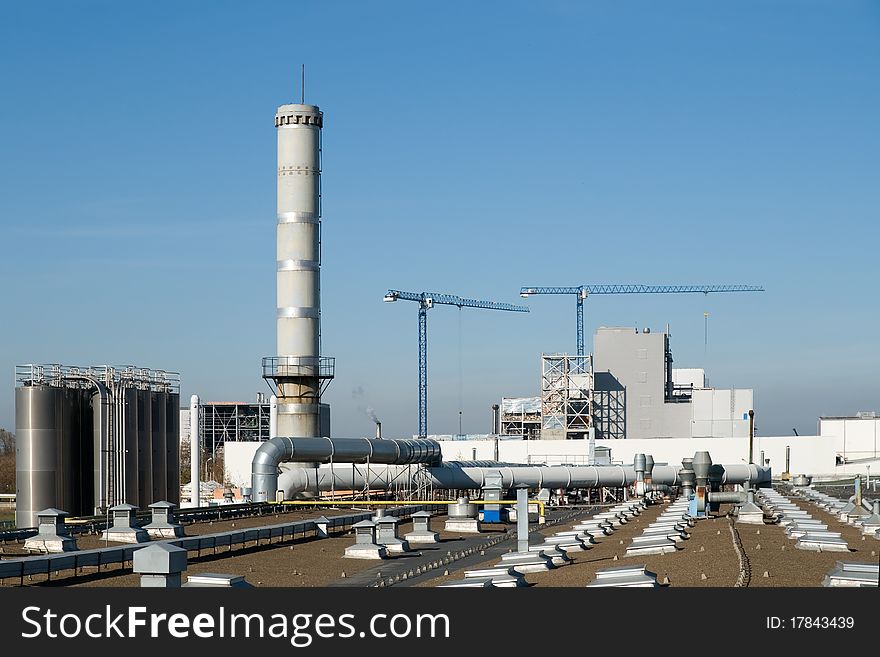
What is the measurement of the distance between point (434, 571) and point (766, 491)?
58695 mm

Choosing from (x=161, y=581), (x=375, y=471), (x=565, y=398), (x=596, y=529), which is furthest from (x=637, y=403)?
(x=161, y=581)

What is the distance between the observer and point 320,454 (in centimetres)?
7450

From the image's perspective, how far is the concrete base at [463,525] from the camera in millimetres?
58188

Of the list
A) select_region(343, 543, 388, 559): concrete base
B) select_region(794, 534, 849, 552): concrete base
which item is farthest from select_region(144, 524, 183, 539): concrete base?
select_region(794, 534, 849, 552): concrete base

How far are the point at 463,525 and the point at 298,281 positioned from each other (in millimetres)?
26750

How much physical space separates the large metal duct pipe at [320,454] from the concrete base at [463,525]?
1607cm

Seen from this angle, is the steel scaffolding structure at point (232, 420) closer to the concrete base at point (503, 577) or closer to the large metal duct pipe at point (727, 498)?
the large metal duct pipe at point (727, 498)

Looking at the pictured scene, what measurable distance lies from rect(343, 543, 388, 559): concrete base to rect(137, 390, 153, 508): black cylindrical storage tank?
27.9 meters

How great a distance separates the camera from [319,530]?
5341 centimetres

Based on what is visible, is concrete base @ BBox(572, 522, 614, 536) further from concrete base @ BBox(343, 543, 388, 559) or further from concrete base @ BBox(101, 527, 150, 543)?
concrete base @ BBox(101, 527, 150, 543)

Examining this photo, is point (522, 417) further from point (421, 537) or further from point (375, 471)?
point (421, 537)

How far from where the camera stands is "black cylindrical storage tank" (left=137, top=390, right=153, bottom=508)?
69.4m
